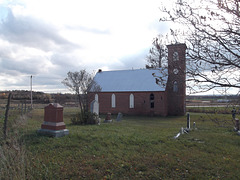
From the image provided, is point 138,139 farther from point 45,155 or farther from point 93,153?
point 45,155

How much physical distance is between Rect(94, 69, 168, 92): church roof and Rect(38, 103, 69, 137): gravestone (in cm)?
2147

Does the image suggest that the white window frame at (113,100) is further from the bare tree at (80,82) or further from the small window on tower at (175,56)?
the small window on tower at (175,56)

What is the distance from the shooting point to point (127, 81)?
34.0 meters

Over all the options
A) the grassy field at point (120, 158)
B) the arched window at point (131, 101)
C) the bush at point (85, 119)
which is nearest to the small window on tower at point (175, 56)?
the grassy field at point (120, 158)

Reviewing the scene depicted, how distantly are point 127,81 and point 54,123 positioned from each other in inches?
962

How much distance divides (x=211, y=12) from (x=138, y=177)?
181 inches

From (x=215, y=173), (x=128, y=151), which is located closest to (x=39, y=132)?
(x=128, y=151)

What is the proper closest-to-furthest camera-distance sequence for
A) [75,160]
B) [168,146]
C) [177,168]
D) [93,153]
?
[177,168]
[75,160]
[93,153]
[168,146]

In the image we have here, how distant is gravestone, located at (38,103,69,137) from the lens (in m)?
9.91

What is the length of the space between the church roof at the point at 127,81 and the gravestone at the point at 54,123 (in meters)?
21.5

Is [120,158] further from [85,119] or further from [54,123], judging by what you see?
[85,119]

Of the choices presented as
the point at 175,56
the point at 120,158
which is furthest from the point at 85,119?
the point at 175,56

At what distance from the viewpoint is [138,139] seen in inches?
384

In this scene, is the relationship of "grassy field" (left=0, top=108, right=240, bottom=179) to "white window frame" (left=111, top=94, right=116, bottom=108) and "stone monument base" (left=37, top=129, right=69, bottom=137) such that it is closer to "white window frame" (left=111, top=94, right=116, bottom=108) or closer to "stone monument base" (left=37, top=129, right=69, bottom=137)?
"stone monument base" (left=37, top=129, right=69, bottom=137)
